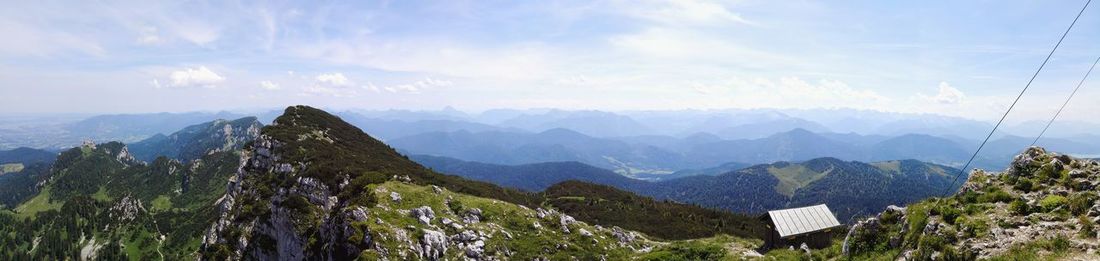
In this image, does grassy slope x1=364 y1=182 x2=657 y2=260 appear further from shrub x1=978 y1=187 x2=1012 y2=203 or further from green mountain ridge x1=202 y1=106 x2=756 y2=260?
shrub x1=978 y1=187 x2=1012 y2=203

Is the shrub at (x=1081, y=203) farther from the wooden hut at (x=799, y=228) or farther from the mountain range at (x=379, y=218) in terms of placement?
the mountain range at (x=379, y=218)

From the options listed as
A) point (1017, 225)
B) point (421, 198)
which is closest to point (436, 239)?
point (421, 198)

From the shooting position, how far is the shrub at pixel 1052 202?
61.5ft

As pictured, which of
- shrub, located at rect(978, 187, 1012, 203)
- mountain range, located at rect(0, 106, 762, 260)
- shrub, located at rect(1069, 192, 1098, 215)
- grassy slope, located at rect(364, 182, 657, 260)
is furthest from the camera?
mountain range, located at rect(0, 106, 762, 260)

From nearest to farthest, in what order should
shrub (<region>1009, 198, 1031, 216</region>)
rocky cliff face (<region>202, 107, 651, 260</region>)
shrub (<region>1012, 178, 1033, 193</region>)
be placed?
shrub (<region>1009, 198, 1031, 216</region>)
shrub (<region>1012, 178, 1033, 193</region>)
rocky cliff face (<region>202, 107, 651, 260</region>)

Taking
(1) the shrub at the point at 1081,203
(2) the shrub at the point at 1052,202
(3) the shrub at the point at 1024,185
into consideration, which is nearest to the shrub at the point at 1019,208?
(2) the shrub at the point at 1052,202

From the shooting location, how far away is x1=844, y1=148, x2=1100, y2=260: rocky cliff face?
55.9ft

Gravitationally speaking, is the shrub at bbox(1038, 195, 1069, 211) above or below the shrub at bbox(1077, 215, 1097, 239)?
above

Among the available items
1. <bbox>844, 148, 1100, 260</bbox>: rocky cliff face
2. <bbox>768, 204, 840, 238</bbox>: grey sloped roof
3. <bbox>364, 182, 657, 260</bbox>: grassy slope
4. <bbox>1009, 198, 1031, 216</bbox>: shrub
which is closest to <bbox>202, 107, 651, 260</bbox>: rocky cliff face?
<bbox>364, 182, 657, 260</bbox>: grassy slope

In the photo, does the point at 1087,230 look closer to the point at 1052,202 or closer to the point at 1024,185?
the point at 1052,202

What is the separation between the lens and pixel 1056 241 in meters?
16.6

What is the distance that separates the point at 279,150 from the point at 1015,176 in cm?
9950

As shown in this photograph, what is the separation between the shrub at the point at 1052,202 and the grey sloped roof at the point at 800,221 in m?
19.9

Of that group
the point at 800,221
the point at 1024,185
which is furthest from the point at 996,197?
the point at 800,221
